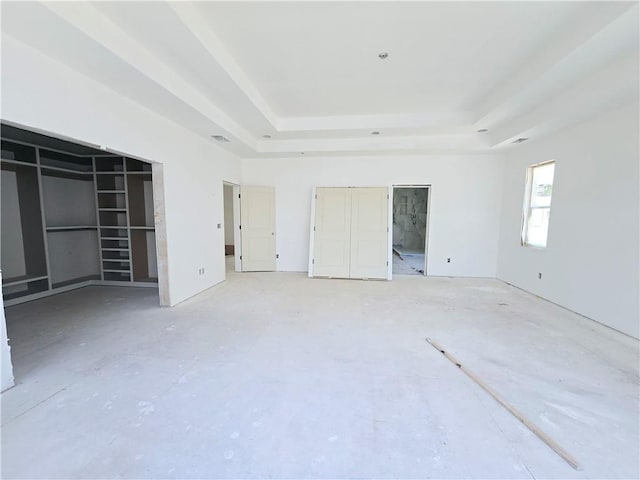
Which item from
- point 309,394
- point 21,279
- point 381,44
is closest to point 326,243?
point 381,44

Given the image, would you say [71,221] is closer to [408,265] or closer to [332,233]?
A: [332,233]

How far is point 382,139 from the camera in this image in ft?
16.9

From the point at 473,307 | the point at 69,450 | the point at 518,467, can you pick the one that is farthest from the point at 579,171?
the point at 69,450

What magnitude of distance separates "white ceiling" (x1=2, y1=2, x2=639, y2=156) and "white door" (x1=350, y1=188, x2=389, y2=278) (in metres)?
1.88

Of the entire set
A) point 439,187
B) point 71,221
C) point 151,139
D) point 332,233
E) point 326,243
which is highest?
point 151,139

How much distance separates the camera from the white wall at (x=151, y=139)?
2021mm

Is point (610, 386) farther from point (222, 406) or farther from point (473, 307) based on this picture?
point (222, 406)

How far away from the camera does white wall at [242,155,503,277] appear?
5602 millimetres

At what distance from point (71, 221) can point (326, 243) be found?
15.7 feet

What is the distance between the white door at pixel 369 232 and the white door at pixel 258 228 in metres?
1.87

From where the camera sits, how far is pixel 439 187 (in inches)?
225

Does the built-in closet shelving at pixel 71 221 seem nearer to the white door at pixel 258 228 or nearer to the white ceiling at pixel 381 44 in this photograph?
the white door at pixel 258 228

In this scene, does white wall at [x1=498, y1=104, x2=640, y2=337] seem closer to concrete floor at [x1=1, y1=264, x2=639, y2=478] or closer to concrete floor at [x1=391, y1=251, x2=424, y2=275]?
concrete floor at [x1=1, y1=264, x2=639, y2=478]

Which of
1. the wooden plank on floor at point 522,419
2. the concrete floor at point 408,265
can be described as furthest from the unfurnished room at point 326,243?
the concrete floor at point 408,265
